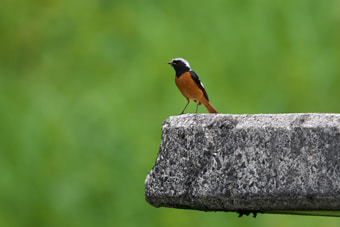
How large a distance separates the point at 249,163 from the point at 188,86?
1.52 metres

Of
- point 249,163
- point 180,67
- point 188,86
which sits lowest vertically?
point 249,163

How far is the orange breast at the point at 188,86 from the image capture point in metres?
3.57

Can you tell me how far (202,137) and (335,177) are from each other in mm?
508

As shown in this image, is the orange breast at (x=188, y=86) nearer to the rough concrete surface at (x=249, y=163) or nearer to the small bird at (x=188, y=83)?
the small bird at (x=188, y=83)

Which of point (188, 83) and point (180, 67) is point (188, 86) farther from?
point (180, 67)

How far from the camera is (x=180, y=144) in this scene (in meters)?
2.26

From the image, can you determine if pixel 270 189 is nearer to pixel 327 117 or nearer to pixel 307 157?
pixel 307 157

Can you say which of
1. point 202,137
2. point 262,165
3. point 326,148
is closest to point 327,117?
point 326,148

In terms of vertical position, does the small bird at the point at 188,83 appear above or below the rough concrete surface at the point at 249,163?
above

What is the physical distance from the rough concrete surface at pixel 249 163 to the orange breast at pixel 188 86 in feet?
4.10

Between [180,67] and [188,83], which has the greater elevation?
[180,67]

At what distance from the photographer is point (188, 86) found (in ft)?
11.7

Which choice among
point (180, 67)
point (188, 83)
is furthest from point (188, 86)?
point (180, 67)

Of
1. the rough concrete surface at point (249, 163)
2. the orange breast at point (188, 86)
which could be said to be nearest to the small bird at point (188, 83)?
the orange breast at point (188, 86)
